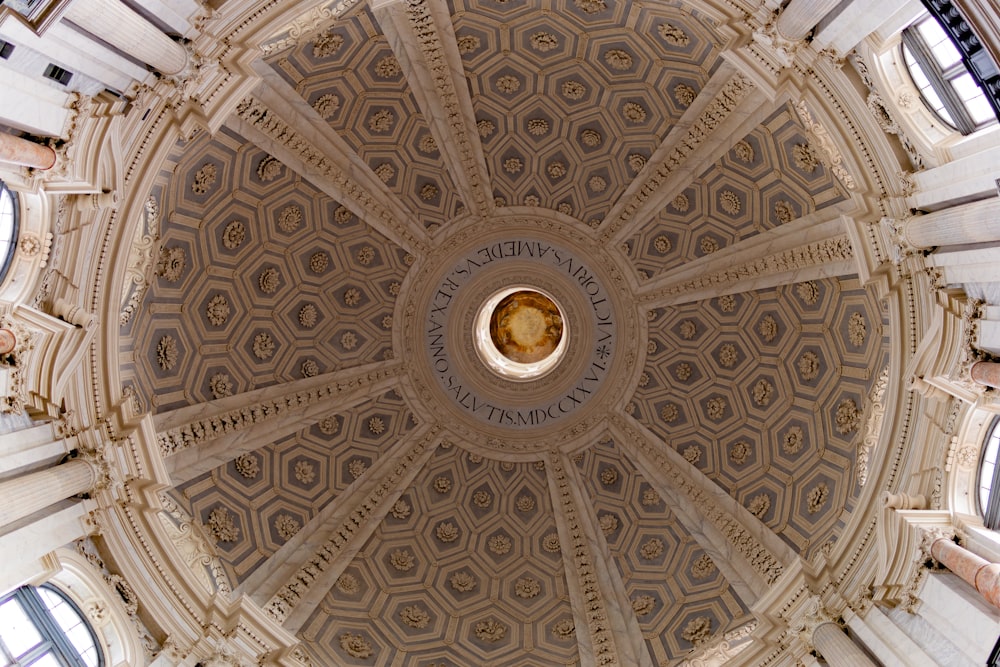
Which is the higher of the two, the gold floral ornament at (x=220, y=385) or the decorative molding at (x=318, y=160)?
the decorative molding at (x=318, y=160)

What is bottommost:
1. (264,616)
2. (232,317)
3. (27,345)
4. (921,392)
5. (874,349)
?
(264,616)

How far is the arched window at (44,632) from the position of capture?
1192 cm

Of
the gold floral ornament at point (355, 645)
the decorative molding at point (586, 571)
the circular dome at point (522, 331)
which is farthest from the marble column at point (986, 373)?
the gold floral ornament at point (355, 645)

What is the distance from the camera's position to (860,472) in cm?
1608

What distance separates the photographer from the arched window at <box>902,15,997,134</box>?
1123cm

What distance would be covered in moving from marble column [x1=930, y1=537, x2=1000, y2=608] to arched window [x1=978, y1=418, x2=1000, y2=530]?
71 centimetres

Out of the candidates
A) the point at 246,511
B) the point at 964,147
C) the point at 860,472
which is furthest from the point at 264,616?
the point at 964,147

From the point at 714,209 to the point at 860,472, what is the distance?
745cm

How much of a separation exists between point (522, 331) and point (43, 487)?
46.3 ft

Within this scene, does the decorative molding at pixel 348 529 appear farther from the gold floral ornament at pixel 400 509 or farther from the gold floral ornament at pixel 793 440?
the gold floral ornament at pixel 793 440

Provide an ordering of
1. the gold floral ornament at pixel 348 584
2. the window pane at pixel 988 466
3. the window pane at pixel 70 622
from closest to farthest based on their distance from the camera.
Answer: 1. the window pane at pixel 988 466
2. the window pane at pixel 70 622
3. the gold floral ornament at pixel 348 584

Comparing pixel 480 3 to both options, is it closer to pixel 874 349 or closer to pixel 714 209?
pixel 714 209

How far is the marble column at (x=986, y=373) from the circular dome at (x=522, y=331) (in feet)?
40.0

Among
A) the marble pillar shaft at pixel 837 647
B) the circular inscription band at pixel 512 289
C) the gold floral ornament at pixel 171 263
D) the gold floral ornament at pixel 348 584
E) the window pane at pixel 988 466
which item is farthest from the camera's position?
the circular inscription band at pixel 512 289
